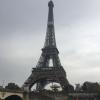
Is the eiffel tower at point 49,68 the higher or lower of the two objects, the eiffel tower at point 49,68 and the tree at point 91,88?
the higher

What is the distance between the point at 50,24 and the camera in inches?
4331

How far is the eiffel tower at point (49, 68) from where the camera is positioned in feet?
316

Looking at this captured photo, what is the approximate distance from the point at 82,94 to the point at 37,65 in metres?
20.1

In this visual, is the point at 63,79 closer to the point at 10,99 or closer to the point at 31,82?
the point at 31,82

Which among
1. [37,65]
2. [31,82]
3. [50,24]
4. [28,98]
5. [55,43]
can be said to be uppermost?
[50,24]

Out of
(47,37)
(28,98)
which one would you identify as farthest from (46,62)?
(28,98)

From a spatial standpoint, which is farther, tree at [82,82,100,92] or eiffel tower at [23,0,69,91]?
tree at [82,82,100,92]

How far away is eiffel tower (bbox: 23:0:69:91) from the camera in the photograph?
96.4 metres

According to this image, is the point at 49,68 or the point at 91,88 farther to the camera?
the point at 49,68

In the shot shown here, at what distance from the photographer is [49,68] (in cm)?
10094

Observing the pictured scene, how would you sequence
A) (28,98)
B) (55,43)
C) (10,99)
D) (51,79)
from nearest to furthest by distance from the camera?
(28,98) < (10,99) < (51,79) < (55,43)

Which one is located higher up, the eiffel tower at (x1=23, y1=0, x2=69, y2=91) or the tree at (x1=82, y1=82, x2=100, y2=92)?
the eiffel tower at (x1=23, y1=0, x2=69, y2=91)

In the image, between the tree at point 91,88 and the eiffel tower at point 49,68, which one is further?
the tree at point 91,88

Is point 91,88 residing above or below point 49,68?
below
